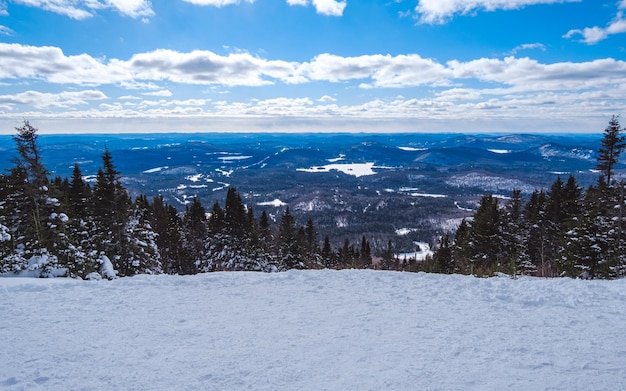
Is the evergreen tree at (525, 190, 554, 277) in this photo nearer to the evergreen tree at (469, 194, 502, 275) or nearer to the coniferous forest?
the coniferous forest

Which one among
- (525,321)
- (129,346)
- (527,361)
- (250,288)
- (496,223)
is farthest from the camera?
(496,223)

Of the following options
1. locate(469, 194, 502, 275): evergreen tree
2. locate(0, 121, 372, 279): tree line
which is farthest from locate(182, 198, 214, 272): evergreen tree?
locate(469, 194, 502, 275): evergreen tree

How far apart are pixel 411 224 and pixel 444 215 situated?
2538 centimetres

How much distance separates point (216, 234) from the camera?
1346 inches

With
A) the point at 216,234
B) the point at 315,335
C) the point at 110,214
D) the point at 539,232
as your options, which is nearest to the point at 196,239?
the point at 216,234

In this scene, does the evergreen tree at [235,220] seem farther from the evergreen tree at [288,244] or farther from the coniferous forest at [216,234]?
the evergreen tree at [288,244]

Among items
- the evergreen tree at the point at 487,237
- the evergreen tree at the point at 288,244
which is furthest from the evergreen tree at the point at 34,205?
the evergreen tree at the point at 487,237

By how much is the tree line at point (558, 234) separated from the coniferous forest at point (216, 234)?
0.07 metres

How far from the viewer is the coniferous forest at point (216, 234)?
1383cm

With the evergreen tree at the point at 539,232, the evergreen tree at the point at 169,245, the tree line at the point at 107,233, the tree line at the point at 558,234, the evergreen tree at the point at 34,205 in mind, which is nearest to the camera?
the tree line at the point at 107,233

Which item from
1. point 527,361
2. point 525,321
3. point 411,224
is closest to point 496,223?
point 525,321

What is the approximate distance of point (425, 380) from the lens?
4.62 meters

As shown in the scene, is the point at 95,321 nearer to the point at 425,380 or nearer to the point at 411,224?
the point at 425,380

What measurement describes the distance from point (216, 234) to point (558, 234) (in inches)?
1142
